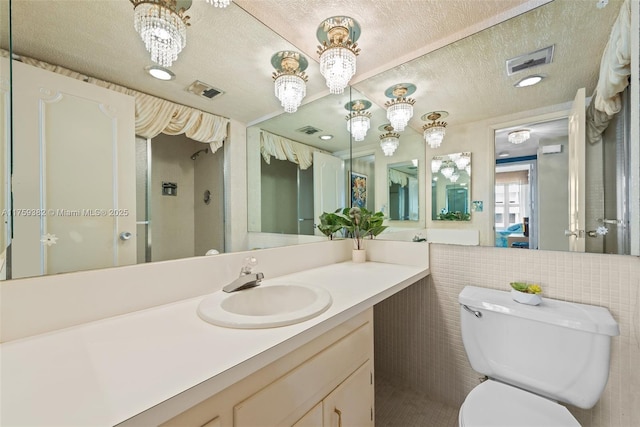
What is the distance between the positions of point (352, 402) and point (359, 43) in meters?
1.74

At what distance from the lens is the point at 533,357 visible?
101 centimetres

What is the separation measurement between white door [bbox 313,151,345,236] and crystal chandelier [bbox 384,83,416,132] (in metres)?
0.46

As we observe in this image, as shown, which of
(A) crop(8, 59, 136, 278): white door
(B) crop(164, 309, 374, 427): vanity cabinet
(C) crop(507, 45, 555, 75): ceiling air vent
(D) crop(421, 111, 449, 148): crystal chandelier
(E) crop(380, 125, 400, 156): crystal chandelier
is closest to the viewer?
(B) crop(164, 309, 374, 427): vanity cabinet

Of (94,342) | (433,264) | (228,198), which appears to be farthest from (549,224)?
(94,342)

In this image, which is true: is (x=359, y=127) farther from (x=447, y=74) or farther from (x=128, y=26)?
(x=128, y=26)

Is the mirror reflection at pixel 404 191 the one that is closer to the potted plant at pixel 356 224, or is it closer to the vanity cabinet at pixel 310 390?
the potted plant at pixel 356 224

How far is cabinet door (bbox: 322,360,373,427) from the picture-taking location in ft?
2.75

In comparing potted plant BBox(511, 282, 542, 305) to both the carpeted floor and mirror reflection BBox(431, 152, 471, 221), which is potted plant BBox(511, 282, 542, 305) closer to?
mirror reflection BBox(431, 152, 471, 221)

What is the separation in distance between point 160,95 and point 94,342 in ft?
2.79

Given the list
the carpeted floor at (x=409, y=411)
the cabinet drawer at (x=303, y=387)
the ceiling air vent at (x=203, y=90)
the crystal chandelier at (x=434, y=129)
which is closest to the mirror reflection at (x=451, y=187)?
the crystal chandelier at (x=434, y=129)

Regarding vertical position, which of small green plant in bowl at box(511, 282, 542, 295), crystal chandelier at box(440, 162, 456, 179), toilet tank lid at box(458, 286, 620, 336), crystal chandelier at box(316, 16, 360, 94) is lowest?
toilet tank lid at box(458, 286, 620, 336)

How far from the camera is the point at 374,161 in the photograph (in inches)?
73.2

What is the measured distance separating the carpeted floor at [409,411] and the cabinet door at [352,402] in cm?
42

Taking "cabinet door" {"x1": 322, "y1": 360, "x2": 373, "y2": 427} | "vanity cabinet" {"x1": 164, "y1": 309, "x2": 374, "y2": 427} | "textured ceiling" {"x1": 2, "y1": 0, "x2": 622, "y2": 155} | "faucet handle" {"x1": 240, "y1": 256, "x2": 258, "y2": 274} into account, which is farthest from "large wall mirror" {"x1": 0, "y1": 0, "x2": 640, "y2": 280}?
"cabinet door" {"x1": 322, "y1": 360, "x2": 373, "y2": 427}
